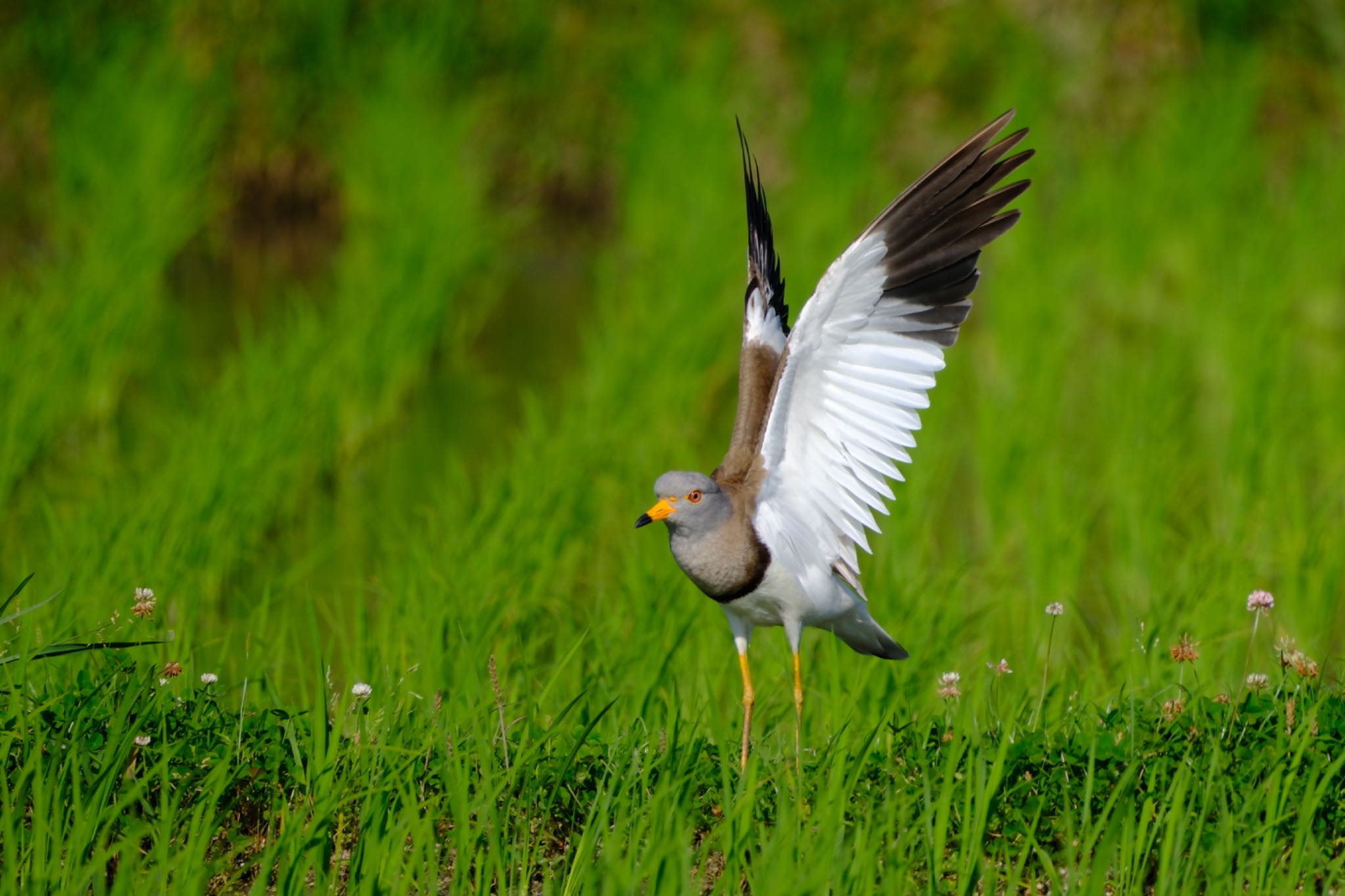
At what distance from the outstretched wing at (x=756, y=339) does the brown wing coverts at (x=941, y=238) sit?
0.87ft

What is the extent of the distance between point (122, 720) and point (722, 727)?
112cm

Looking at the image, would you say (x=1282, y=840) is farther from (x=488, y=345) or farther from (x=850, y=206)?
(x=488, y=345)

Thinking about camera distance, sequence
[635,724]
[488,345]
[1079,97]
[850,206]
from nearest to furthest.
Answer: [635,724], [850,206], [488,345], [1079,97]

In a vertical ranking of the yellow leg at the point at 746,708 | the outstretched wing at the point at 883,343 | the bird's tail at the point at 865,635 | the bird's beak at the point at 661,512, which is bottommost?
the yellow leg at the point at 746,708

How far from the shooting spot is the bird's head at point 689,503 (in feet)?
8.87

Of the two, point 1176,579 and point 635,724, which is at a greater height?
point 1176,579

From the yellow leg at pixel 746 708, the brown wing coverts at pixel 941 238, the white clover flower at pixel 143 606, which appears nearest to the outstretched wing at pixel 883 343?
the brown wing coverts at pixel 941 238

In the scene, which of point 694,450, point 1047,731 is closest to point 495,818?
point 1047,731

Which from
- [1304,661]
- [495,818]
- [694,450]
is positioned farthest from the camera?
[694,450]

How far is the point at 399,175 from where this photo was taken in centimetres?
752

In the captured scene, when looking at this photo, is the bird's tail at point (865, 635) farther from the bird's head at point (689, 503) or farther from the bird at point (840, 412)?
the bird's head at point (689, 503)

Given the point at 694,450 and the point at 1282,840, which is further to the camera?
the point at 694,450

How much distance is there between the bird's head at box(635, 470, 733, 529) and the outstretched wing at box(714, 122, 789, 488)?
0.16 m

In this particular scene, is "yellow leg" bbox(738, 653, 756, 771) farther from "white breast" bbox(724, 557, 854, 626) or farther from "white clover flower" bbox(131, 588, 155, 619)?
"white clover flower" bbox(131, 588, 155, 619)
